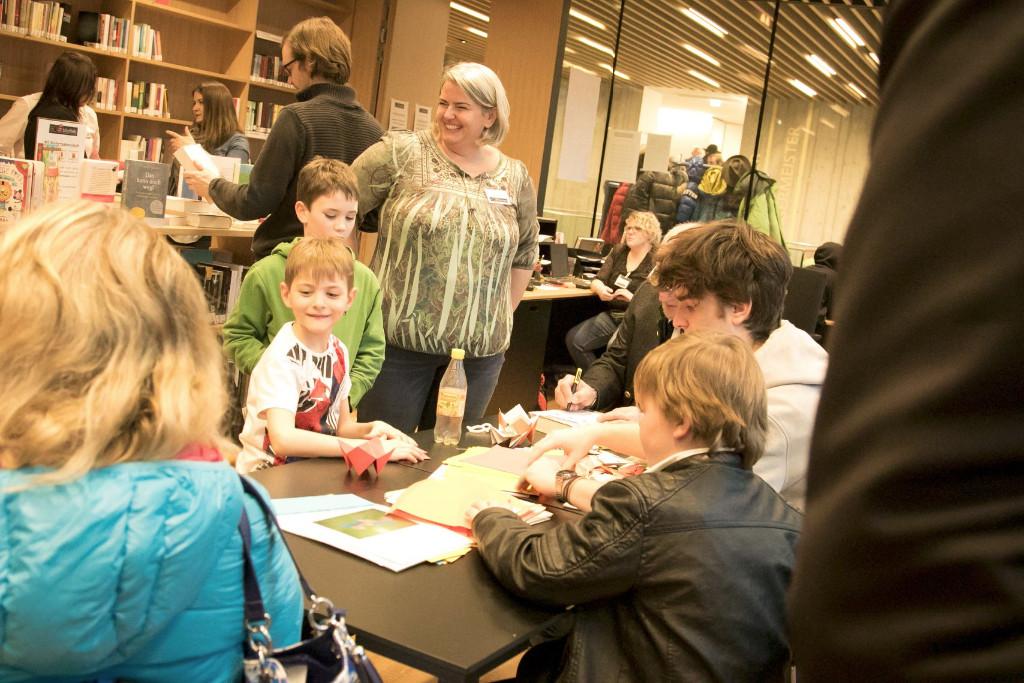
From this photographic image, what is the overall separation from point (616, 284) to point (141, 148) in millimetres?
3886

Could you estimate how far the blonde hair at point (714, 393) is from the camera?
191 cm

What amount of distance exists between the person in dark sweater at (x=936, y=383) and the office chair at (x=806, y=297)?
5.85m

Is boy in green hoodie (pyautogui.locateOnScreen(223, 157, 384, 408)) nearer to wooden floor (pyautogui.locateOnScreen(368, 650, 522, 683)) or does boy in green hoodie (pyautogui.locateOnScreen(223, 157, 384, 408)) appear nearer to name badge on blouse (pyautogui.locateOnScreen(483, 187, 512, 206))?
name badge on blouse (pyautogui.locateOnScreen(483, 187, 512, 206))

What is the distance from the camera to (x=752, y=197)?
9.40m

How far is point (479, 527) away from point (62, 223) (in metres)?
1.02

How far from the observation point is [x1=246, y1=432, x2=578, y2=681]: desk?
1.58m

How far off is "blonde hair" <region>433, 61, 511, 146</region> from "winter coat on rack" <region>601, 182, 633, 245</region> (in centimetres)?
Answer: 617

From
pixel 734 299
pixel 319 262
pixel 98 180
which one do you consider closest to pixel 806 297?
pixel 734 299

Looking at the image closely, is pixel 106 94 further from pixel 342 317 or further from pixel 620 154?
pixel 342 317

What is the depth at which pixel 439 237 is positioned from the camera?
3.17 metres

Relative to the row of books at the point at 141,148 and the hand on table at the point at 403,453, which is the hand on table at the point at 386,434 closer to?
the hand on table at the point at 403,453

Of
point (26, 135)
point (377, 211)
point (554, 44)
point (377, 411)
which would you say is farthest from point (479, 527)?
point (554, 44)

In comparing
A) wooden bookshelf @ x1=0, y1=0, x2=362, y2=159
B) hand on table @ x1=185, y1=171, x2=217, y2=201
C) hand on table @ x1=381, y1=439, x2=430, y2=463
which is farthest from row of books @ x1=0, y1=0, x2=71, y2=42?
hand on table @ x1=381, y1=439, x2=430, y2=463

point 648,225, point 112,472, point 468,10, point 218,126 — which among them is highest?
point 468,10
